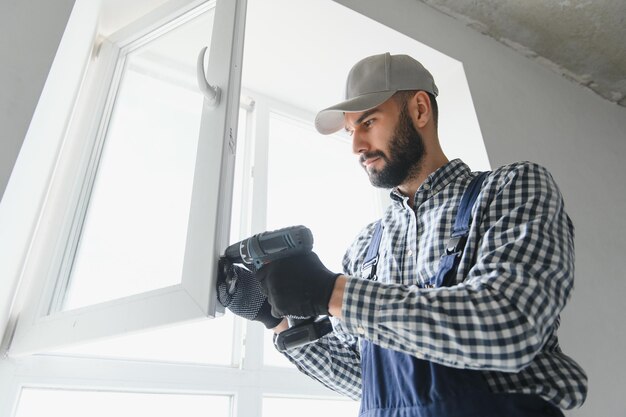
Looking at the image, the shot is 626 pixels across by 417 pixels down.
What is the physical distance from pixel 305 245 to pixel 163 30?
34.5 inches

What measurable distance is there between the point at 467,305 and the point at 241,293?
15.6 inches

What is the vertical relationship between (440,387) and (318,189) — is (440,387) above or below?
below

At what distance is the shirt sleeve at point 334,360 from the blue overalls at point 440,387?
0.14 m

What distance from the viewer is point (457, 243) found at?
794 mm

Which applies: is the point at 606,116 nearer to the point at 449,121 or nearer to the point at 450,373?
the point at 449,121

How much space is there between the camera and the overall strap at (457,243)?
30.5 inches

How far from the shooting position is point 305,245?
0.70 metres

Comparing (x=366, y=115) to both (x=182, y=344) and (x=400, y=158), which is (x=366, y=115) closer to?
(x=400, y=158)

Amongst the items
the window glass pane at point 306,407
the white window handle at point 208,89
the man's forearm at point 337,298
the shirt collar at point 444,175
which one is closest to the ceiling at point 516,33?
the white window handle at point 208,89

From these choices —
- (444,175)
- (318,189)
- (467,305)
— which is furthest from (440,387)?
(318,189)

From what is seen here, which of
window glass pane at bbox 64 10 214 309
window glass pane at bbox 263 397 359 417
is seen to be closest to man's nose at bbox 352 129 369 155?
window glass pane at bbox 64 10 214 309

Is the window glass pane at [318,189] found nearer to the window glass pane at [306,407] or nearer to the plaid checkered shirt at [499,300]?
the window glass pane at [306,407]

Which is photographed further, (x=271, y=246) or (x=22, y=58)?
(x=22, y=58)

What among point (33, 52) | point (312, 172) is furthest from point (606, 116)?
point (33, 52)
